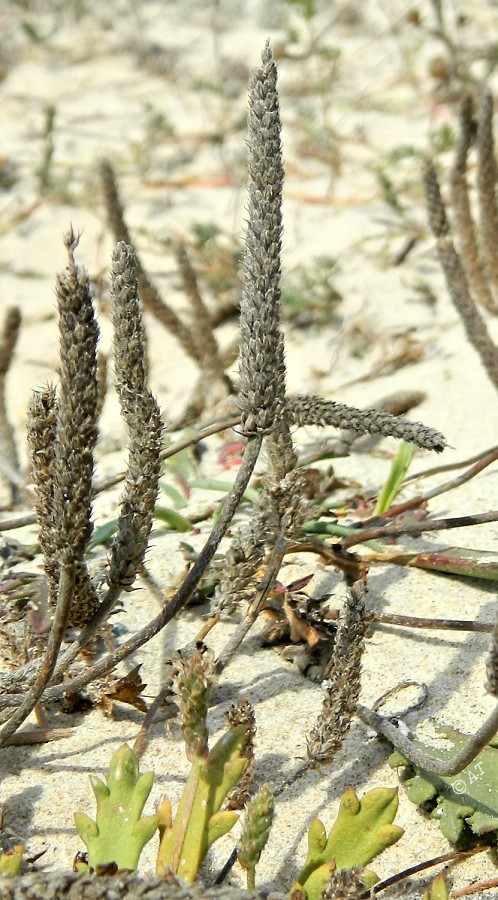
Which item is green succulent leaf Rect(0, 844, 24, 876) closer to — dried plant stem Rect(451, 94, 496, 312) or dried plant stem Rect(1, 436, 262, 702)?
dried plant stem Rect(1, 436, 262, 702)

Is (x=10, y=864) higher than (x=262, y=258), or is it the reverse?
(x=262, y=258)

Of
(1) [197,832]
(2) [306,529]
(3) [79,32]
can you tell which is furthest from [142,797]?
(3) [79,32]

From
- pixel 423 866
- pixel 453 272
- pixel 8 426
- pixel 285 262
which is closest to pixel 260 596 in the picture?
pixel 423 866

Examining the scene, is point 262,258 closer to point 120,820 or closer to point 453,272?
point 120,820

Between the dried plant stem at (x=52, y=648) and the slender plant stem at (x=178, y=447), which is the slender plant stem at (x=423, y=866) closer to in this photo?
the dried plant stem at (x=52, y=648)

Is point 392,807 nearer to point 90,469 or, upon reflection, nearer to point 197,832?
point 197,832

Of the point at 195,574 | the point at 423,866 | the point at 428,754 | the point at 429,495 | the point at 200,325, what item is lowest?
the point at 423,866
